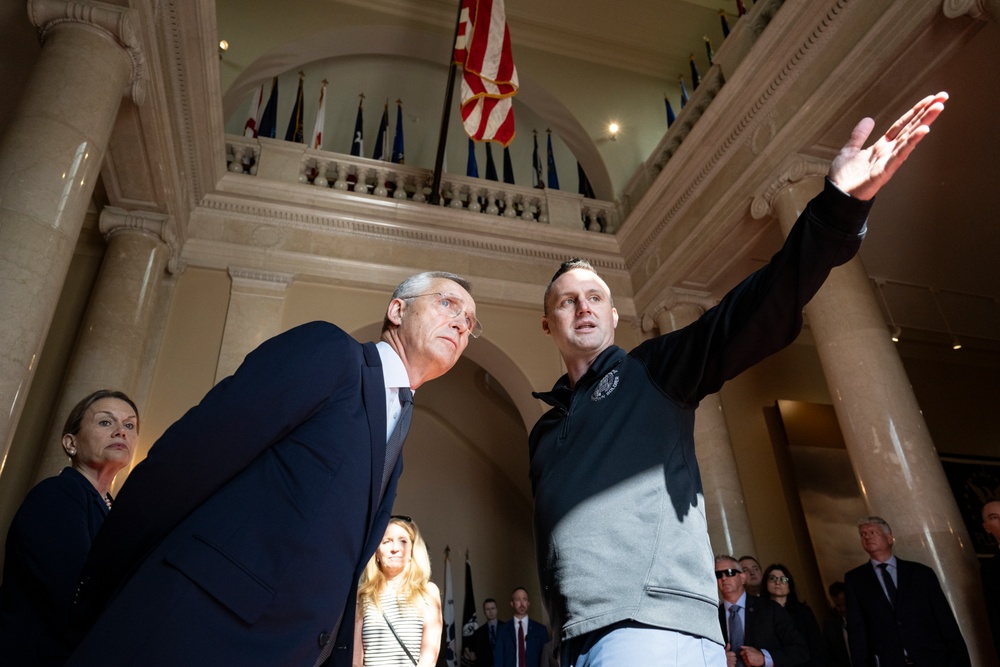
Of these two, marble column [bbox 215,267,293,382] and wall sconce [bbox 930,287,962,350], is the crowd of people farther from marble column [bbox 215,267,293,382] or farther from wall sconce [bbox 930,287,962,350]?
wall sconce [bbox 930,287,962,350]

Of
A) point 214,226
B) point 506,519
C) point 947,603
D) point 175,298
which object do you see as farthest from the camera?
point 506,519

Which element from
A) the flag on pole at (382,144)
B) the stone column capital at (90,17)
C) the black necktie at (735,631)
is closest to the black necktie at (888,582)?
the black necktie at (735,631)

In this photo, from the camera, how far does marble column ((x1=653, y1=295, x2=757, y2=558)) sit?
5.81 meters

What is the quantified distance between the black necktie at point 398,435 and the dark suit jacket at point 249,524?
0.13 meters

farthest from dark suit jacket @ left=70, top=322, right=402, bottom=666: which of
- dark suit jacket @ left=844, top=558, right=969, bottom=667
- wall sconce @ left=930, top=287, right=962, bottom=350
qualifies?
wall sconce @ left=930, top=287, right=962, bottom=350

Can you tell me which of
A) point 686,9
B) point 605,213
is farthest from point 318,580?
point 686,9

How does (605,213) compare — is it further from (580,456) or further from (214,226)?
(580,456)

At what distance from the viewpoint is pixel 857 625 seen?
12.3 ft

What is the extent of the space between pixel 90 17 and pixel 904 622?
576 centimetres

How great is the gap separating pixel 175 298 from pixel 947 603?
20.7ft

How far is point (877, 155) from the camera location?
1216 millimetres

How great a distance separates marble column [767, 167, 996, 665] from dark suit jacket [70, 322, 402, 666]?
3.92 metres

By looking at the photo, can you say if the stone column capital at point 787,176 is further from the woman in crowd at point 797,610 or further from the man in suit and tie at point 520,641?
the man in suit and tie at point 520,641

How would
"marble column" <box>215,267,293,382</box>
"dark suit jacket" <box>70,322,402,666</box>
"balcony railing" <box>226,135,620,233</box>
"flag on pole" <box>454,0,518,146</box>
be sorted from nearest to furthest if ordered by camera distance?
1. "dark suit jacket" <box>70,322,402,666</box>
2. "marble column" <box>215,267,293,382</box>
3. "flag on pole" <box>454,0,518,146</box>
4. "balcony railing" <box>226,135,620,233</box>
